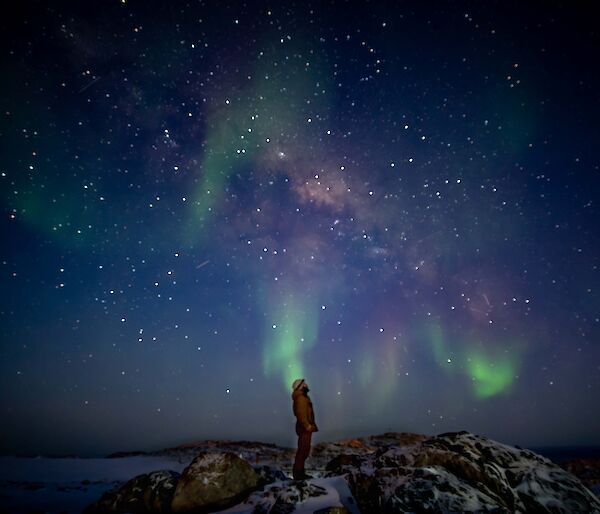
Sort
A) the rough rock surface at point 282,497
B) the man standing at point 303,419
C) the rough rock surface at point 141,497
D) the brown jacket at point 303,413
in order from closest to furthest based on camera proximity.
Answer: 1. the rough rock surface at point 282,497
2. the rough rock surface at point 141,497
3. the man standing at point 303,419
4. the brown jacket at point 303,413

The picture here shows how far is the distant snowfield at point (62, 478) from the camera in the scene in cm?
805

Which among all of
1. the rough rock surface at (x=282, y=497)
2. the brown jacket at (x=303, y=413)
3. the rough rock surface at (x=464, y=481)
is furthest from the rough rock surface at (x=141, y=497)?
the rough rock surface at (x=464, y=481)

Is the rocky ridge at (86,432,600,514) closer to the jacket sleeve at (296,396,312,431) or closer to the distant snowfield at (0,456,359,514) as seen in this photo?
the distant snowfield at (0,456,359,514)

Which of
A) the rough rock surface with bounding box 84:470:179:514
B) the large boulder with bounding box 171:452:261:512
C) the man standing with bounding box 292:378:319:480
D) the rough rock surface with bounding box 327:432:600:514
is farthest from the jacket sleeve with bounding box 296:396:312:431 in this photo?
the rough rock surface with bounding box 84:470:179:514

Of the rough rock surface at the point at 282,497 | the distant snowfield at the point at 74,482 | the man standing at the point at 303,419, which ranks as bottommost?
the rough rock surface at the point at 282,497

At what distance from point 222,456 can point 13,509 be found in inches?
172

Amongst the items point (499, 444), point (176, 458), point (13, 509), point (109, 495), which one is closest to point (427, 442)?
point (499, 444)

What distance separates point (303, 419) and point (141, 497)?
3738mm

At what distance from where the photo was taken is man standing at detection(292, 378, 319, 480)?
827cm

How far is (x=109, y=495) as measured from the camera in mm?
7480

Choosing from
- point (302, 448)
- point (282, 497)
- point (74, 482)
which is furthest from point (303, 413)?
point (74, 482)

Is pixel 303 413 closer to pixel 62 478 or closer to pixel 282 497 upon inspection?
pixel 282 497

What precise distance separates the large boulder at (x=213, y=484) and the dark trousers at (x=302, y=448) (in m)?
0.99

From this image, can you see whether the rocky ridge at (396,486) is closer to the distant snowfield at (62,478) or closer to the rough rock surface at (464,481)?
the rough rock surface at (464,481)
